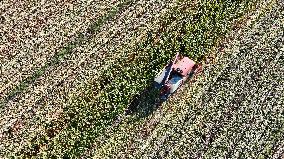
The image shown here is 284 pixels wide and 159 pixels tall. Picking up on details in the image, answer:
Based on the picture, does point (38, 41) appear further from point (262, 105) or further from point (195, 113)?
point (262, 105)

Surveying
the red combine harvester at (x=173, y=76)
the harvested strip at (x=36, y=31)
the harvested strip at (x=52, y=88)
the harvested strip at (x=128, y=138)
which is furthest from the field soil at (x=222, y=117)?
the harvested strip at (x=36, y=31)

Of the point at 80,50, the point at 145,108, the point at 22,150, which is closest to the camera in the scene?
the point at 22,150

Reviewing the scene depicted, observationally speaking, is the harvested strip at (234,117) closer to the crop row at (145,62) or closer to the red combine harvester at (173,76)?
the red combine harvester at (173,76)

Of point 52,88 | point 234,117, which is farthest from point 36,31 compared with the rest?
point 234,117

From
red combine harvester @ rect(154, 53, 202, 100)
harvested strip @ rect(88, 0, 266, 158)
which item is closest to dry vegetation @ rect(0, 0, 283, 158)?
harvested strip @ rect(88, 0, 266, 158)

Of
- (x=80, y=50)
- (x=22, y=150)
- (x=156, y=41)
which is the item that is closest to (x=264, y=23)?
(x=156, y=41)

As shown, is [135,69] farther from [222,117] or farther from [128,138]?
[222,117]
